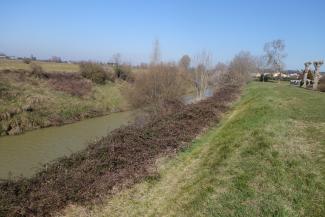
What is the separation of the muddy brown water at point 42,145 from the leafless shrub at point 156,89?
5.40ft

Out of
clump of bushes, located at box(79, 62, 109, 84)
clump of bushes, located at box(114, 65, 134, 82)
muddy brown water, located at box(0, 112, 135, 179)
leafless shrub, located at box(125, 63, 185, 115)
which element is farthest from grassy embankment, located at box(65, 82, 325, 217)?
clump of bushes, located at box(114, 65, 134, 82)

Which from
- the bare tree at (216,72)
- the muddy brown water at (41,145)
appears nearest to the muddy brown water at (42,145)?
the muddy brown water at (41,145)

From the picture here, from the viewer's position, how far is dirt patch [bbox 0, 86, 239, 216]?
7051 mm

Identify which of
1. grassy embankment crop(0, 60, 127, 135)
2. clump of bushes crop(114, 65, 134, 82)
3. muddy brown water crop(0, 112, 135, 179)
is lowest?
muddy brown water crop(0, 112, 135, 179)

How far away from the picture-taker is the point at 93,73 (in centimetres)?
4297

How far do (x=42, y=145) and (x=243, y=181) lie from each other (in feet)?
48.7

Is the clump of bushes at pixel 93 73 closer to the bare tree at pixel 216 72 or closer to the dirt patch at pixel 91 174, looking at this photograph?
the bare tree at pixel 216 72

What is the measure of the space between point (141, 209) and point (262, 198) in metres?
2.66

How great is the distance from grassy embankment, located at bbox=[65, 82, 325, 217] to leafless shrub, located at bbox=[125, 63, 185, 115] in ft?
50.3

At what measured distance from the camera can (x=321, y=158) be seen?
7.14 m

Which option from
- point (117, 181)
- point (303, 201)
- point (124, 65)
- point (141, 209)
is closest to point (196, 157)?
point (117, 181)

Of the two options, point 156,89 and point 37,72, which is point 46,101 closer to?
point 37,72

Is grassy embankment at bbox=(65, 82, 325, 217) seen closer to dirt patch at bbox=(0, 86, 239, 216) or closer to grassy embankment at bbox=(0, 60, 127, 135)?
dirt patch at bbox=(0, 86, 239, 216)

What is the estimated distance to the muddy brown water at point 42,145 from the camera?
13836mm
